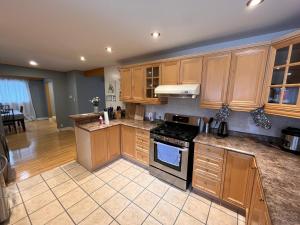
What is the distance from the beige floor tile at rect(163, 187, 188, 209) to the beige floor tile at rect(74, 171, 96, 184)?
4.88ft

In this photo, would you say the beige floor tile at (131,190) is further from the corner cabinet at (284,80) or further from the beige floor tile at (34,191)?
the corner cabinet at (284,80)

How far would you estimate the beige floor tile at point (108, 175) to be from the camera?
99.7 inches

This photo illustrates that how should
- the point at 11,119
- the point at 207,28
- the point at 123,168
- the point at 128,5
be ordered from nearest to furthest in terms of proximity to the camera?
1. the point at 128,5
2. the point at 207,28
3. the point at 123,168
4. the point at 11,119

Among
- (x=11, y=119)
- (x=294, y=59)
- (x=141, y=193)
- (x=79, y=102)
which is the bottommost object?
(x=141, y=193)

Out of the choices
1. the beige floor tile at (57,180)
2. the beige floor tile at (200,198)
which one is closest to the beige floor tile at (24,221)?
the beige floor tile at (57,180)

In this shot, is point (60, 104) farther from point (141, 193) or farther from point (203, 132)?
point (203, 132)

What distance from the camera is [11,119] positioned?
5137mm

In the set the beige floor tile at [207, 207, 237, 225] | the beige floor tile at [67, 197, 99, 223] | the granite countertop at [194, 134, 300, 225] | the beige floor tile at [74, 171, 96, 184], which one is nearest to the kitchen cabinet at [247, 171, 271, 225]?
the granite countertop at [194, 134, 300, 225]

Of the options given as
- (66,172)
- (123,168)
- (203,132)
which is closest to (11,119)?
(66,172)

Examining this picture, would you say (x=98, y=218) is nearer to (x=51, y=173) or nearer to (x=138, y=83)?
(x=51, y=173)

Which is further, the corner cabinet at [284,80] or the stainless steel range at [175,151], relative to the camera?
the stainless steel range at [175,151]

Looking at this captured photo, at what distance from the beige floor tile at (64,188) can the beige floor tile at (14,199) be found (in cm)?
43

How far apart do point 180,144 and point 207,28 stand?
5.72 feet

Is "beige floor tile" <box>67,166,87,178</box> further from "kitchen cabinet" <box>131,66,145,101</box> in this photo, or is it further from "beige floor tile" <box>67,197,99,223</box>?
"kitchen cabinet" <box>131,66,145,101</box>
